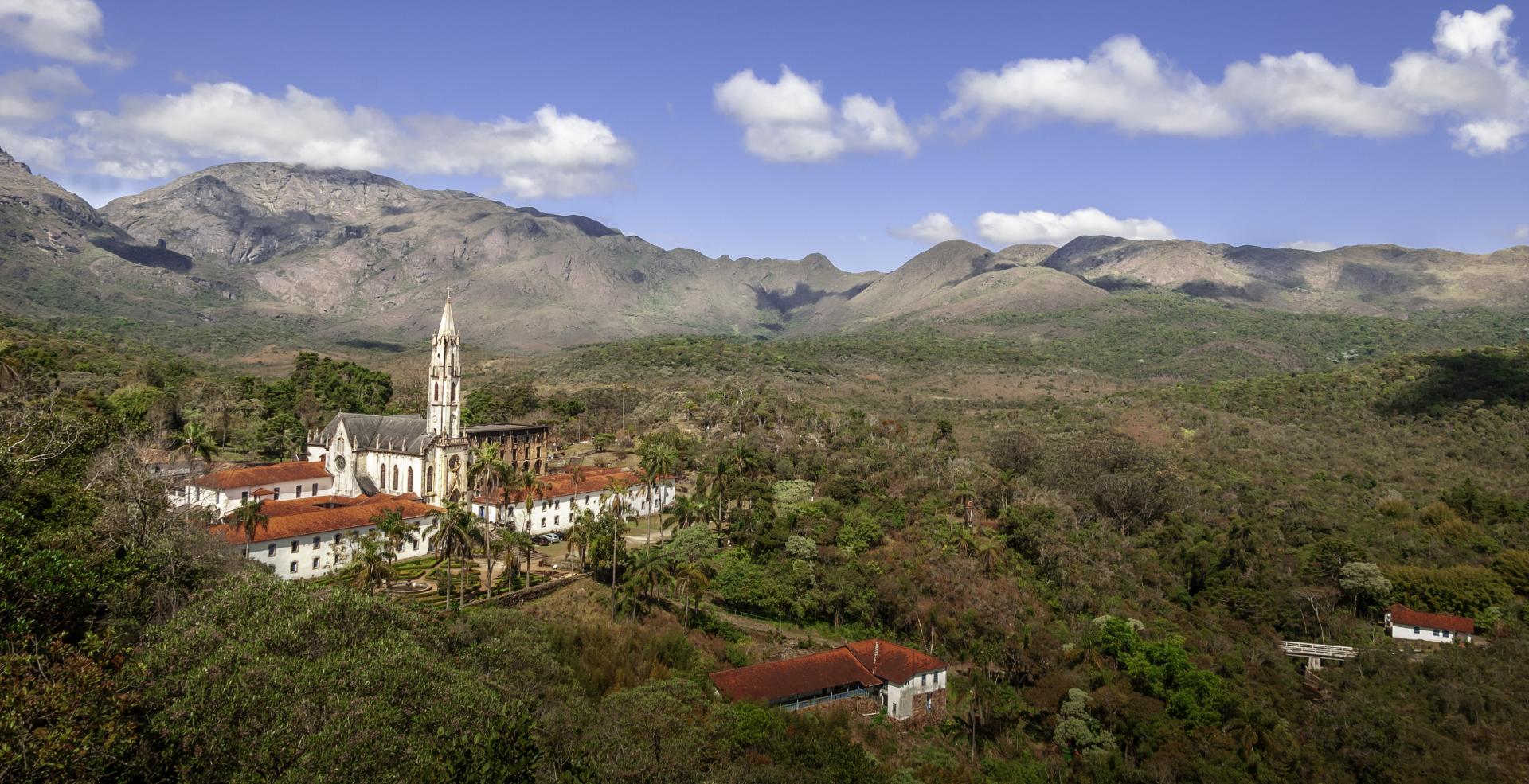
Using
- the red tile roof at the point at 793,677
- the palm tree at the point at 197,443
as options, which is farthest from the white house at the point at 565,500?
the red tile roof at the point at 793,677

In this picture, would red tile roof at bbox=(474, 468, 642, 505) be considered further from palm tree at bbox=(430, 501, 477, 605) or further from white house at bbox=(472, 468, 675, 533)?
palm tree at bbox=(430, 501, 477, 605)

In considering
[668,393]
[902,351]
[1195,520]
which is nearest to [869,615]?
[1195,520]

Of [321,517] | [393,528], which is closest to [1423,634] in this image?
[393,528]

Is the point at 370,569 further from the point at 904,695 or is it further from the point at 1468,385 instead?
the point at 1468,385

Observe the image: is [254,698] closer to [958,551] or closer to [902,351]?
[958,551]

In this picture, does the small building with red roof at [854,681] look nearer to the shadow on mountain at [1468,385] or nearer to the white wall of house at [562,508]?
the white wall of house at [562,508]
